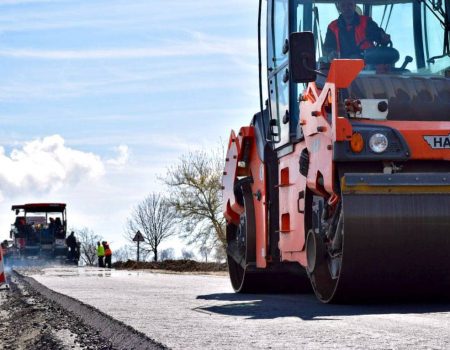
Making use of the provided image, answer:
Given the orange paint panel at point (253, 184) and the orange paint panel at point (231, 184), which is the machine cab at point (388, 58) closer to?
the orange paint panel at point (253, 184)

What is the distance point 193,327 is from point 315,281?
2.16m

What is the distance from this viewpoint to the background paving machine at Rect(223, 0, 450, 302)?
299 inches

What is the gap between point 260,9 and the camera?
10.1 m

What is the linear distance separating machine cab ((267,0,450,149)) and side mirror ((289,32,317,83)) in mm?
225

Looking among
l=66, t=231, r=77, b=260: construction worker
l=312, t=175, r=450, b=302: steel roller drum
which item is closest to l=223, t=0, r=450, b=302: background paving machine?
l=312, t=175, r=450, b=302: steel roller drum

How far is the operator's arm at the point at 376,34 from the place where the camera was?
29.8 feet

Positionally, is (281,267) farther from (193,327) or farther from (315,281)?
(193,327)

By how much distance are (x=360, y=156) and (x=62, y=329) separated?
2592 millimetres

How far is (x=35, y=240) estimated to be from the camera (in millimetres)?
46188

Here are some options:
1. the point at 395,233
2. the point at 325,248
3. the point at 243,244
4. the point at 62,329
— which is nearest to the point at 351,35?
the point at 325,248

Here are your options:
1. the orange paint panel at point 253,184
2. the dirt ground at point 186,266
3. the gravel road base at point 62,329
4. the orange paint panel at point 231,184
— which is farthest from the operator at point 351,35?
the dirt ground at point 186,266

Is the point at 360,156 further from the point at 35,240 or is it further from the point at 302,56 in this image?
the point at 35,240

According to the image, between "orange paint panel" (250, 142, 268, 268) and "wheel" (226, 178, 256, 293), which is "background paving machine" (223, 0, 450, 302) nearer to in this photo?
"orange paint panel" (250, 142, 268, 268)

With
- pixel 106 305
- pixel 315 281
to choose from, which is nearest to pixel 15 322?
pixel 106 305
